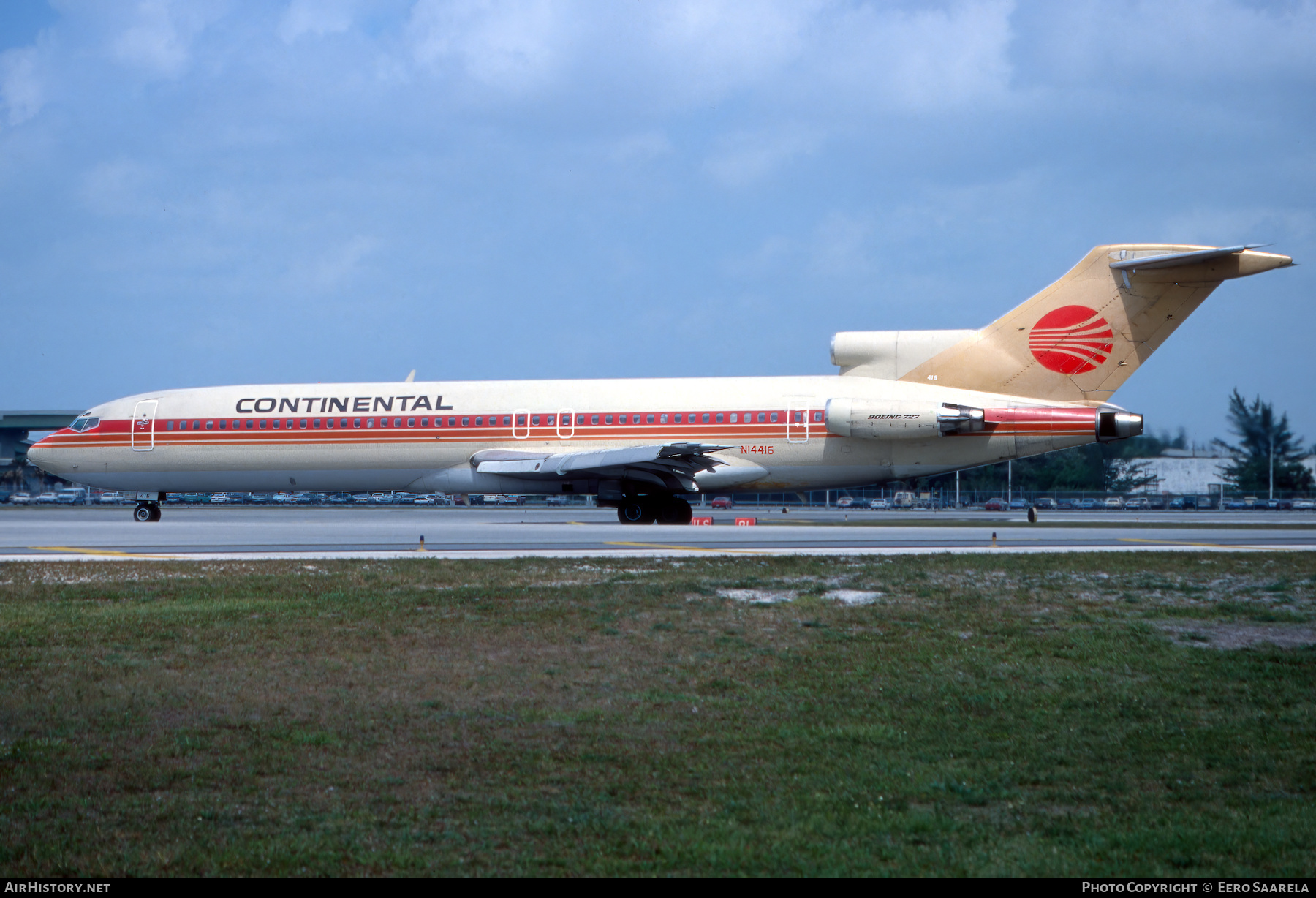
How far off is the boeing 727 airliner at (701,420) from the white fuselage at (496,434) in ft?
0.16

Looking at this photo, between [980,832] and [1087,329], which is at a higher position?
[1087,329]

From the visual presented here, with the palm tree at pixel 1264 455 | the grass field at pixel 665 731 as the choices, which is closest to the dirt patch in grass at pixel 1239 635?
the grass field at pixel 665 731

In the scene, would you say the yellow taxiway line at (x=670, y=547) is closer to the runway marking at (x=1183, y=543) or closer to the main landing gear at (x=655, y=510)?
the main landing gear at (x=655, y=510)

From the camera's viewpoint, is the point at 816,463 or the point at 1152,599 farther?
the point at 816,463

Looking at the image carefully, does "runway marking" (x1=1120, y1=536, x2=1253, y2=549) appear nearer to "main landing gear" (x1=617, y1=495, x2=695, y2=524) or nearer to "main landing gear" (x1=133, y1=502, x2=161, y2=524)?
"main landing gear" (x1=617, y1=495, x2=695, y2=524)

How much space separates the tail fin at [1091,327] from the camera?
26031 mm

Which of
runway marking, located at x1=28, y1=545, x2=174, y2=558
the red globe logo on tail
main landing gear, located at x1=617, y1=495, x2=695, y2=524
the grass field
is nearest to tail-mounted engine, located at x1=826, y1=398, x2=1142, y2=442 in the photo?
the red globe logo on tail

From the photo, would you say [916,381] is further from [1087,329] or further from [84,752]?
[84,752]

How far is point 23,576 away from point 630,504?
16.9m

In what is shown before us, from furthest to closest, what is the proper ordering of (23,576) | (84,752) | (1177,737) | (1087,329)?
(1087,329) → (23,576) → (1177,737) → (84,752)

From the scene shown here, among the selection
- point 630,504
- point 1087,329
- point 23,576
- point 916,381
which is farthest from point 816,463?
point 23,576

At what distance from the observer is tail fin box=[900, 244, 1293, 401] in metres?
26.0
